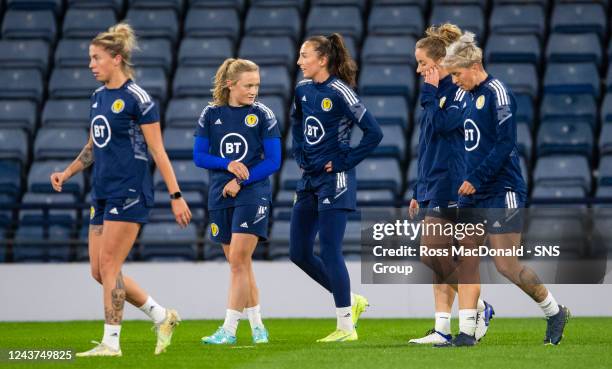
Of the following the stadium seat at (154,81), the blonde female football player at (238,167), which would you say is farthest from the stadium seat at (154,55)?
the blonde female football player at (238,167)

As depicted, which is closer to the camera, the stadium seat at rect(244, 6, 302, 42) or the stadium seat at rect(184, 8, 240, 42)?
the stadium seat at rect(244, 6, 302, 42)

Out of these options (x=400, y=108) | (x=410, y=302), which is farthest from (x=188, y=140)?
(x=410, y=302)

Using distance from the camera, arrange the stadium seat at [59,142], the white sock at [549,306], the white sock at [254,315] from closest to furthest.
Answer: the white sock at [549,306]
the white sock at [254,315]
the stadium seat at [59,142]

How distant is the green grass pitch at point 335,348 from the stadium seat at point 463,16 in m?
5.13

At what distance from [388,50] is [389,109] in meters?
1.20

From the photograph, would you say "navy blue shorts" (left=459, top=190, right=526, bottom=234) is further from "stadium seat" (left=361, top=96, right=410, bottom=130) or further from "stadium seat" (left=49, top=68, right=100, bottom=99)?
"stadium seat" (left=49, top=68, right=100, bottom=99)

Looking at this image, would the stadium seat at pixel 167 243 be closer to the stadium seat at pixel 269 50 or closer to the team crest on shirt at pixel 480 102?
the stadium seat at pixel 269 50

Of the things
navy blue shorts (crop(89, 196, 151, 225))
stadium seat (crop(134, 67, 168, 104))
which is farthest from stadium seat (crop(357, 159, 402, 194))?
navy blue shorts (crop(89, 196, 151, 225))

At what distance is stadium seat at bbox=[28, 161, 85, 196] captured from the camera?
44.4 feet

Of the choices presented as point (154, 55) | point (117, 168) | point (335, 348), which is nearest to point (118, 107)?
point (117, 168)

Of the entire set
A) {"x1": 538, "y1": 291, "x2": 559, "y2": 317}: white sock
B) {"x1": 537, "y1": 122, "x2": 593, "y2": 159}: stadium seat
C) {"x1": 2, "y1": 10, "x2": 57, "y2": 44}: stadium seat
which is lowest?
{"x1": 538, "y1": 291, "x2": 559, "y2": 317}: white sock

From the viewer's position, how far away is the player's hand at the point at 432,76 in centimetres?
836

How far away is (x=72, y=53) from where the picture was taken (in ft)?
51.0

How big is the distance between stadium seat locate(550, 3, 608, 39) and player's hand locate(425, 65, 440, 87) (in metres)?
7.44
